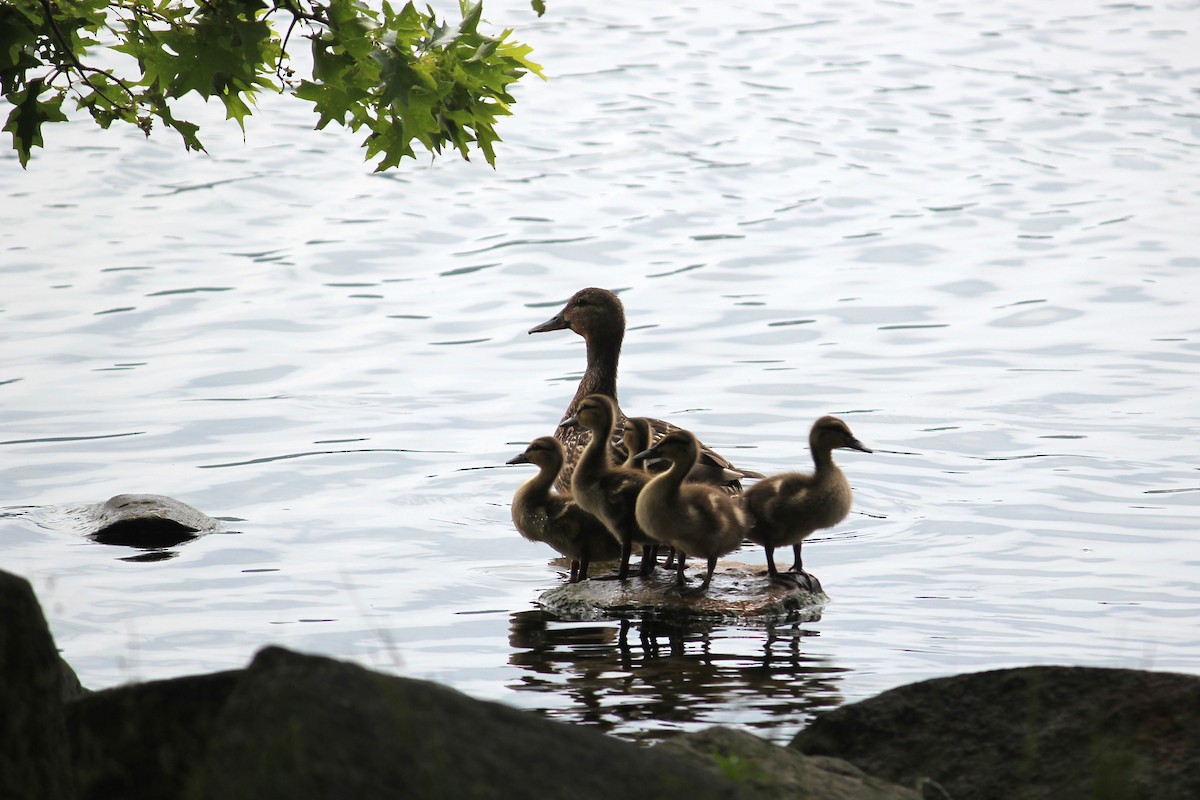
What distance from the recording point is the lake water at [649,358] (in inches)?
333

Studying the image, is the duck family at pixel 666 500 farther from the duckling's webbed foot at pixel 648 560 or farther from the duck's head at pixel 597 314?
the duck's head at pixel 597 314

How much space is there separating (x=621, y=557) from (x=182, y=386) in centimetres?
571

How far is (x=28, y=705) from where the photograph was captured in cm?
458

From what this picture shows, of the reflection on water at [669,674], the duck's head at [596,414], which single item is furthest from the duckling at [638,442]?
the reflection on water at [669,674]

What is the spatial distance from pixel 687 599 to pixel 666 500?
0.62m

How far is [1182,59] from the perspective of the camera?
27.0m

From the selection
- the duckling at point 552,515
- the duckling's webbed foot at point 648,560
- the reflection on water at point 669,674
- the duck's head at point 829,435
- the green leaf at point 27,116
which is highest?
the green leaf at point 27,116

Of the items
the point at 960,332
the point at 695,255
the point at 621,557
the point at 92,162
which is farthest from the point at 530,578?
the point at 92,162

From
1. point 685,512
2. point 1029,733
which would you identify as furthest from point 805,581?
point 1029,733

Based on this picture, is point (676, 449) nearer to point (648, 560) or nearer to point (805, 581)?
point (648, 560)

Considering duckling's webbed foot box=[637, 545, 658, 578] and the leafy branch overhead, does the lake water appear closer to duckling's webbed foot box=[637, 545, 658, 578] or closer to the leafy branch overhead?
duckling's webbed foot box=[637, 545, 658, 578]

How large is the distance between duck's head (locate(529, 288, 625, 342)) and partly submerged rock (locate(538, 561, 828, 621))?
9.07ft

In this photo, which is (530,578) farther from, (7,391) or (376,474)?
(7,391)

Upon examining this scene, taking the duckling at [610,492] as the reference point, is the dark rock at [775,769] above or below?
above
